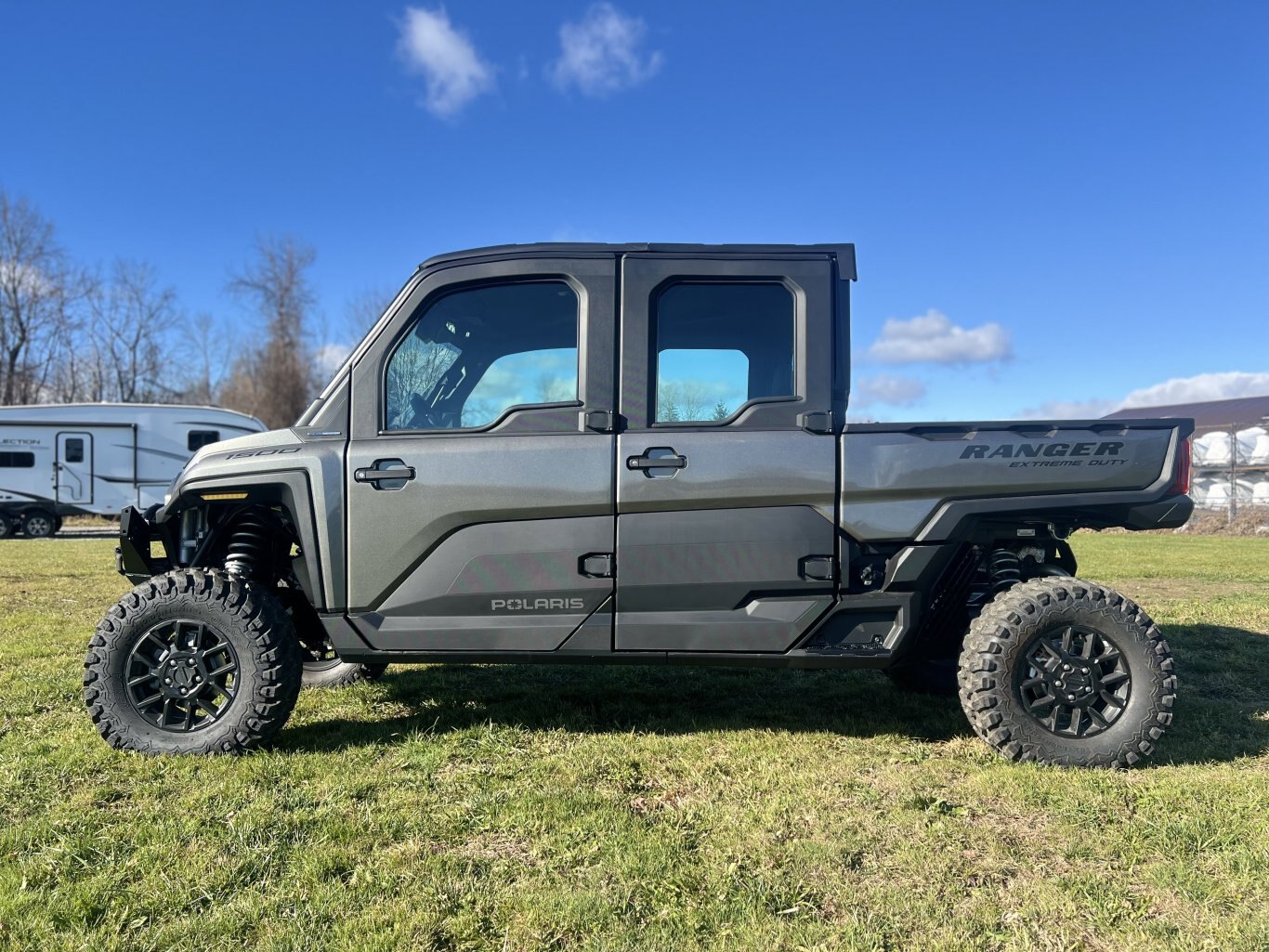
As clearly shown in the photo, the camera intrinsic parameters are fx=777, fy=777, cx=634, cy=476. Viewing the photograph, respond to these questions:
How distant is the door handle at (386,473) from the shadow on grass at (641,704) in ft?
3.97

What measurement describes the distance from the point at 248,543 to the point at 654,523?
205cm

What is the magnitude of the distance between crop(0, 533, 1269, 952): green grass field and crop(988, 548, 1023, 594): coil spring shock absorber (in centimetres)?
77

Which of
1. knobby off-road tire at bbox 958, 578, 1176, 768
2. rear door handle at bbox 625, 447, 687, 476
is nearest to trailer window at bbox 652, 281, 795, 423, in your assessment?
rear door handle at bbox 625, 447, 687, 476

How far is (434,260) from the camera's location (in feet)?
11.7

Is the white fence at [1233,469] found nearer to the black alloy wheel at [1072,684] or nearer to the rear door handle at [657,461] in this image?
the black alloy wheel at [1072,684]

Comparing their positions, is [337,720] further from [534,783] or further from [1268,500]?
[1268,500]

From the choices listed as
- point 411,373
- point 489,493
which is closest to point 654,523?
point 489,493

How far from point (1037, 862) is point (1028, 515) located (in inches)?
60.4

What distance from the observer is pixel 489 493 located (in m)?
3.32

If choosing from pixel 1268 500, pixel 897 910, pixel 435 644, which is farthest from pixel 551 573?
pixel 1268 500

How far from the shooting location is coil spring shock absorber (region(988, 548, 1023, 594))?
366cm

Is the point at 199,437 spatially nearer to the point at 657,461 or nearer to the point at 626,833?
the point at 657,461

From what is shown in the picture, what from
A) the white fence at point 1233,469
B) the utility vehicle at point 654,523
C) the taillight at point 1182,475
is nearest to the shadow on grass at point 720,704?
the utility vehicle at point 654,523

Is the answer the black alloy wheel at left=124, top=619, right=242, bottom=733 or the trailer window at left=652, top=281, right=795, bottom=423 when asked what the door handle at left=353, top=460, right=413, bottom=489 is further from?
the trailer window at left=652, top=281, right=795, bottom=423
